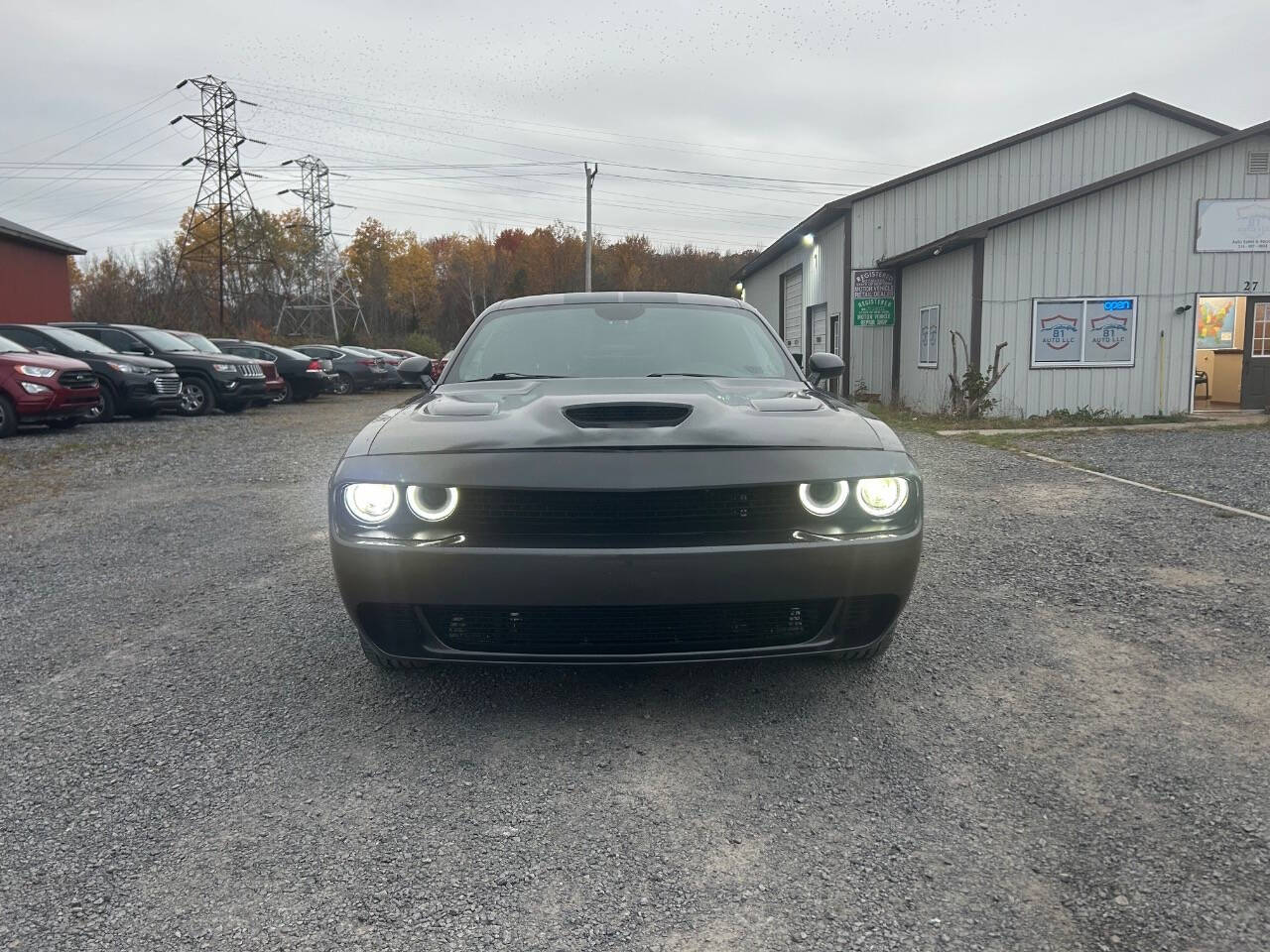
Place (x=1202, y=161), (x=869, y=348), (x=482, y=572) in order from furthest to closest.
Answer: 1. (x=869, y=348)
2. (x=1202, y=161)
3. (x=482, y=572)

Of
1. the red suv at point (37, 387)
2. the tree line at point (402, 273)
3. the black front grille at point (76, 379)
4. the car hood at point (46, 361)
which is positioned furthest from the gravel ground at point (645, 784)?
the tree line at point (402, 273)

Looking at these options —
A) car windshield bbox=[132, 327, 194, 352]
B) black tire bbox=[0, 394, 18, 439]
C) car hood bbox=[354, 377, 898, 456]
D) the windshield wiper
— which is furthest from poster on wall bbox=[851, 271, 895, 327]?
car hood bbox=[354, 377, 898, 456]

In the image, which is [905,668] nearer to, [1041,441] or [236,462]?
[236,462]

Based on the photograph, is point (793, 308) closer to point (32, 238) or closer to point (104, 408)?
point (104, 408)

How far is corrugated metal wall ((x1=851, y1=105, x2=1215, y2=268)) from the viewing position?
62.4ft

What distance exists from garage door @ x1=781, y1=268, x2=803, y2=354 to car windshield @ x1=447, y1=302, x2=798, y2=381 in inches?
862

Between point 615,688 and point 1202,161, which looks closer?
point 615,688

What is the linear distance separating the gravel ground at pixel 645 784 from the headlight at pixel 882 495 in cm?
72

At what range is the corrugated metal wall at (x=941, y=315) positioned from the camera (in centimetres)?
1602

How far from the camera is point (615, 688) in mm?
3201

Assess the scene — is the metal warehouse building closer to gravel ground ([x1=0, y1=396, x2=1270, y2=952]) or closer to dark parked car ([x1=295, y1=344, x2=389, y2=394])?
gravel ground ([x1=0, y1=396, x2=1270, y2=952])

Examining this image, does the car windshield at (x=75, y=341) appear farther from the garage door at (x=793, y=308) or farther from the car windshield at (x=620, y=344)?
the garage door at (x=793, y=308)

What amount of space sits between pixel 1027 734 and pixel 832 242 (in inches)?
774

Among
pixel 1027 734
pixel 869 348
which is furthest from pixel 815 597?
pixel 869 348
